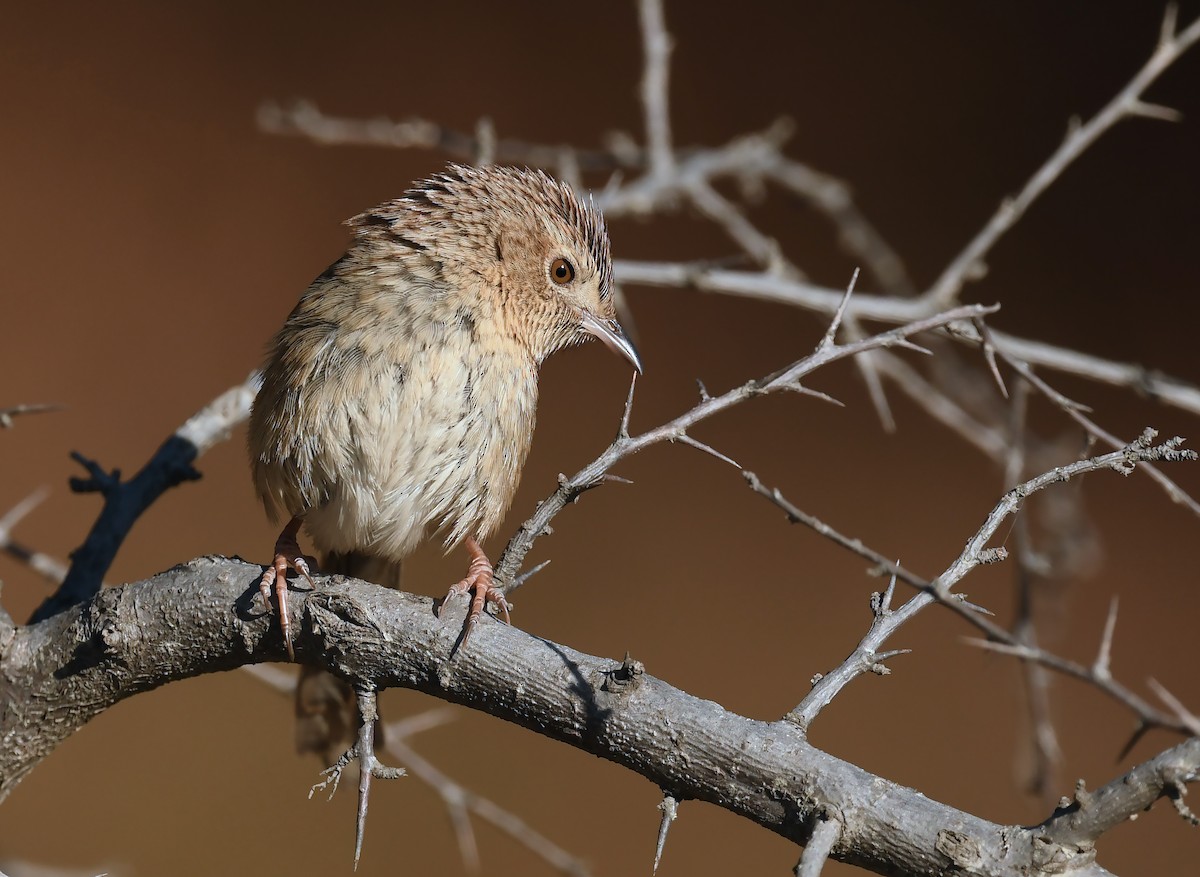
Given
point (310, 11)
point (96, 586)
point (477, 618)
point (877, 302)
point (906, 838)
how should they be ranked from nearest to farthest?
point (906, 838) < point (477, 618) < point (96, 586) < point (877, 302) < point (310, 11)

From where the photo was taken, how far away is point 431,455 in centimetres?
293

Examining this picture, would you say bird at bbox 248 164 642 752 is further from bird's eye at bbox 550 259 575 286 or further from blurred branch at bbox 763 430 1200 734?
blurred branch at bbox 763 430 1200 734

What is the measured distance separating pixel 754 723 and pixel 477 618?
56cm

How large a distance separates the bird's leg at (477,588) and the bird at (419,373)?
0.01m

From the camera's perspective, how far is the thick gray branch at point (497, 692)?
1.83 m

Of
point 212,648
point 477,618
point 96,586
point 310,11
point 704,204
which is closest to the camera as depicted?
point 477,618

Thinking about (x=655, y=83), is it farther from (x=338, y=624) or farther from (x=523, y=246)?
(x=338, y=624)

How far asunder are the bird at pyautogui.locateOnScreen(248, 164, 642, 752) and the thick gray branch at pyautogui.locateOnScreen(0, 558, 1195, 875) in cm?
30

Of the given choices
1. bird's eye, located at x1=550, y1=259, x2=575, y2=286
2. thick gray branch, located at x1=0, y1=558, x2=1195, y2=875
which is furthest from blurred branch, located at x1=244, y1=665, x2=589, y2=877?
bird's eye, located at x1=550, y1=259, x2=575, y2=286

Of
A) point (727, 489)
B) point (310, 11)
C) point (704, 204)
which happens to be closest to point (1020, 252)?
point (727, 489)

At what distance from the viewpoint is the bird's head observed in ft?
10.3

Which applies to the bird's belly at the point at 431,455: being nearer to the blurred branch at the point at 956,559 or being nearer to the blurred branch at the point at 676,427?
the blurred branch at the point at 676,427

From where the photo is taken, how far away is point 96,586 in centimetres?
283

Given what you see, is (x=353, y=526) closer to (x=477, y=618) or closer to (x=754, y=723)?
(x=477, y=618)
